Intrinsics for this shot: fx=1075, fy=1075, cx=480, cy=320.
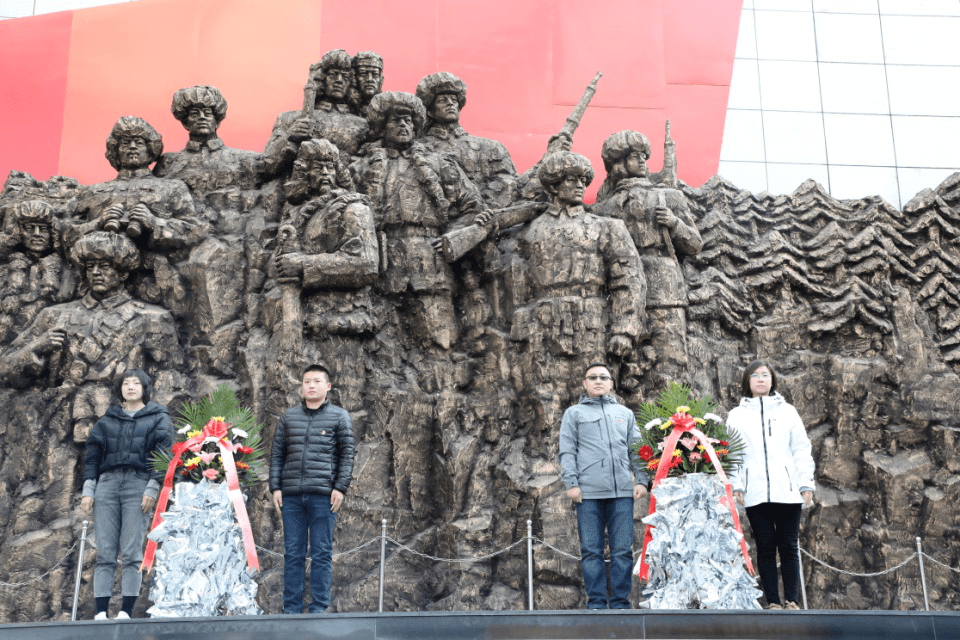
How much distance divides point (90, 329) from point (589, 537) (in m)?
4.73

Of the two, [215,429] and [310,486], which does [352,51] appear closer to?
[215,429]

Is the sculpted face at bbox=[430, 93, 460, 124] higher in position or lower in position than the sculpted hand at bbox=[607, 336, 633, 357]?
higher

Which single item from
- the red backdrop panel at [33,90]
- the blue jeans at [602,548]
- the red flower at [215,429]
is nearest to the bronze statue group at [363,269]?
the red backdrop panel at [33,90]

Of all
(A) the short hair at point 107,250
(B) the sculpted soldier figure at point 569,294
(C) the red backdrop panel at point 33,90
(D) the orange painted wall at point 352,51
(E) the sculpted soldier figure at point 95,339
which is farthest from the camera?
(D) the orange painted wall at point 352,51

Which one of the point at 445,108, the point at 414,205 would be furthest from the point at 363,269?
the point at 445,108

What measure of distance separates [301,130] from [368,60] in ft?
3.14

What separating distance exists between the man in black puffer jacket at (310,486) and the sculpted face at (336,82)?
4335 mm

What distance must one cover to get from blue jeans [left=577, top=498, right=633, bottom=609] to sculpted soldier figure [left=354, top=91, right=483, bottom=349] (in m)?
3.14

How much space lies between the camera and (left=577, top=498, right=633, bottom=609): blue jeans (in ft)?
19.1

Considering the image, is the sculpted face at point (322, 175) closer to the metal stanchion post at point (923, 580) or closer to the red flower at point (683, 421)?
the red flower at point (683, 421)

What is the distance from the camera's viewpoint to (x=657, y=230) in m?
8.98

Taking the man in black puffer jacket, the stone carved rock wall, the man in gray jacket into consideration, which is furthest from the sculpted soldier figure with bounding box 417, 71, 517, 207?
the man in black puffer jacket

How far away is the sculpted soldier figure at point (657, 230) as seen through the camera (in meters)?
8.63

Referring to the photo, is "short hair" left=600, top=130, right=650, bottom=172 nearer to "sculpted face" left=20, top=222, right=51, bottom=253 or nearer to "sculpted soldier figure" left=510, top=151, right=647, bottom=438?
"sculpted soldier figure" left=510, top=151, right=647, bottom=438
